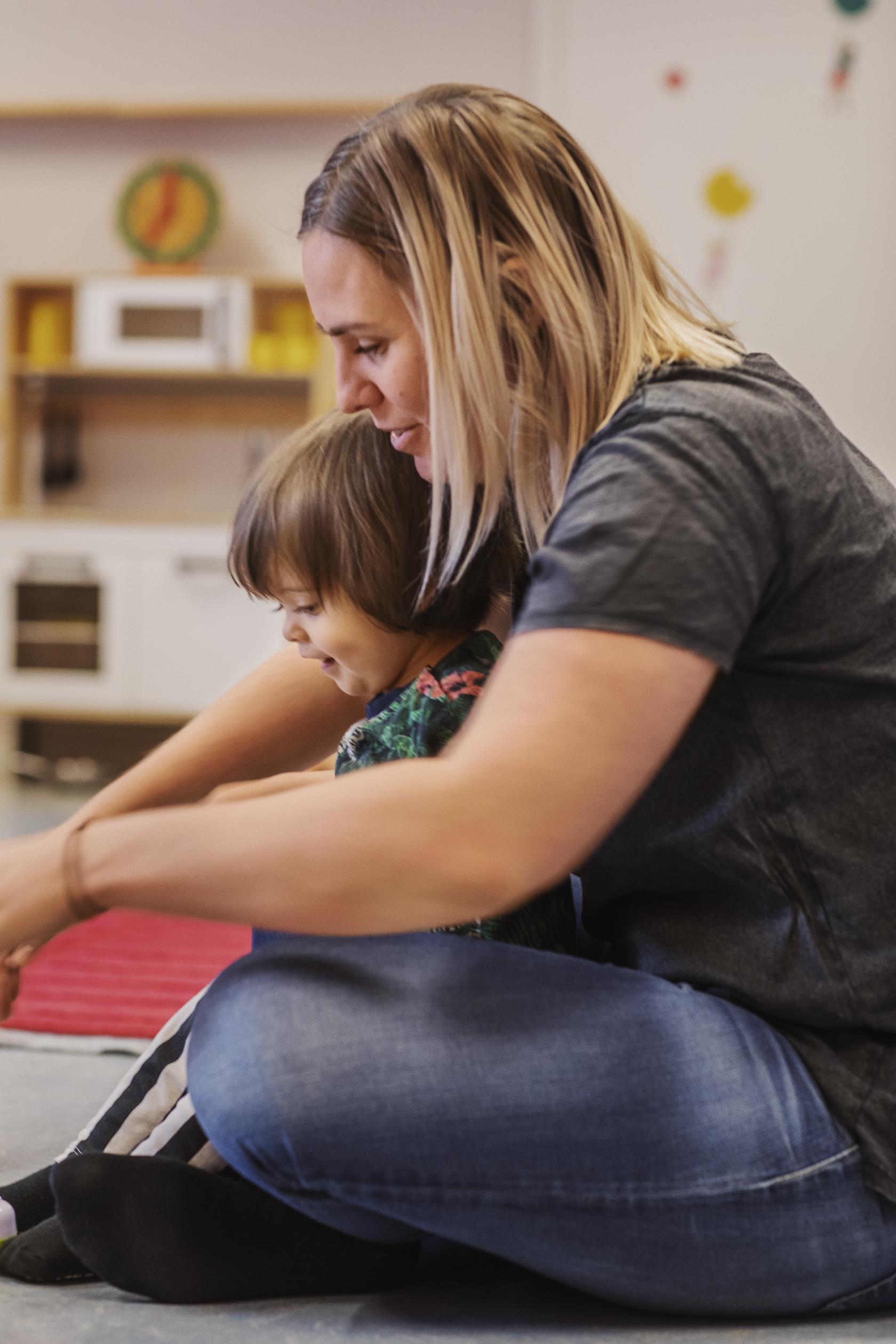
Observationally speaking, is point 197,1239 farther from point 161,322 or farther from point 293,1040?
point 161,322

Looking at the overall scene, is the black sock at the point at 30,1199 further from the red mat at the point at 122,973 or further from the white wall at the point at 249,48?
the white wall at the point at 249,48

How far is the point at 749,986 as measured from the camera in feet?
2.90

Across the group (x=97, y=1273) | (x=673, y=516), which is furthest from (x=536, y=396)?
(x=97, y=1273)

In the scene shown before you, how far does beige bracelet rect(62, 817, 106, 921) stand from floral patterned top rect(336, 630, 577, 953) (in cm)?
29

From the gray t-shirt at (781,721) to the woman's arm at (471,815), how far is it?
4cm

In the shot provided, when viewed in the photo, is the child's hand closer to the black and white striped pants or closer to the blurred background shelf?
the black and white striped pants

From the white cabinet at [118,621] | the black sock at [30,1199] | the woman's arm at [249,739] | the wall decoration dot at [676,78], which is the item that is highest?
the wall decoration dot at [676,78]

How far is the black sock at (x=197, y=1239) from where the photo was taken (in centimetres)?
91

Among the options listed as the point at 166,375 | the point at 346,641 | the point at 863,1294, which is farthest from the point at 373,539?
the point at 166,375

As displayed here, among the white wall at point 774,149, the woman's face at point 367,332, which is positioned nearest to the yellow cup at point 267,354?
the white wall at point 774,149

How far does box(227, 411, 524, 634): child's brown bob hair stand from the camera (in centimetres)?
116

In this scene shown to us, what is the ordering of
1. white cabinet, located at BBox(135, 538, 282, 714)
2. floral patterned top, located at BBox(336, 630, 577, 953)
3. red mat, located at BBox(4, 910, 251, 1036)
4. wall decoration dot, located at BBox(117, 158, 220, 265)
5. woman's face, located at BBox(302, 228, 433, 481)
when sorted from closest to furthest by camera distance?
woman's face, located at BBox(302, 228, 433, 481) → floral patterned top, located at BBox(336, 630, 577, 953) → red mat, located at BBox(4, 910, 251, 1036) → white cabinet, located at BBox(135, 538, 282, 714) → wall decoration dot, located at BBox(117, 158, 220, 265)

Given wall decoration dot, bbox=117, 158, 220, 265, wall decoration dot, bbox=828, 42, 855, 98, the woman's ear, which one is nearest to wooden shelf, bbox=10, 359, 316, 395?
wall decoration dot, bbox=117, 158, 220, 265

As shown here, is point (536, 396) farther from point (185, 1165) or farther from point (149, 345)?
point (149, 345)
